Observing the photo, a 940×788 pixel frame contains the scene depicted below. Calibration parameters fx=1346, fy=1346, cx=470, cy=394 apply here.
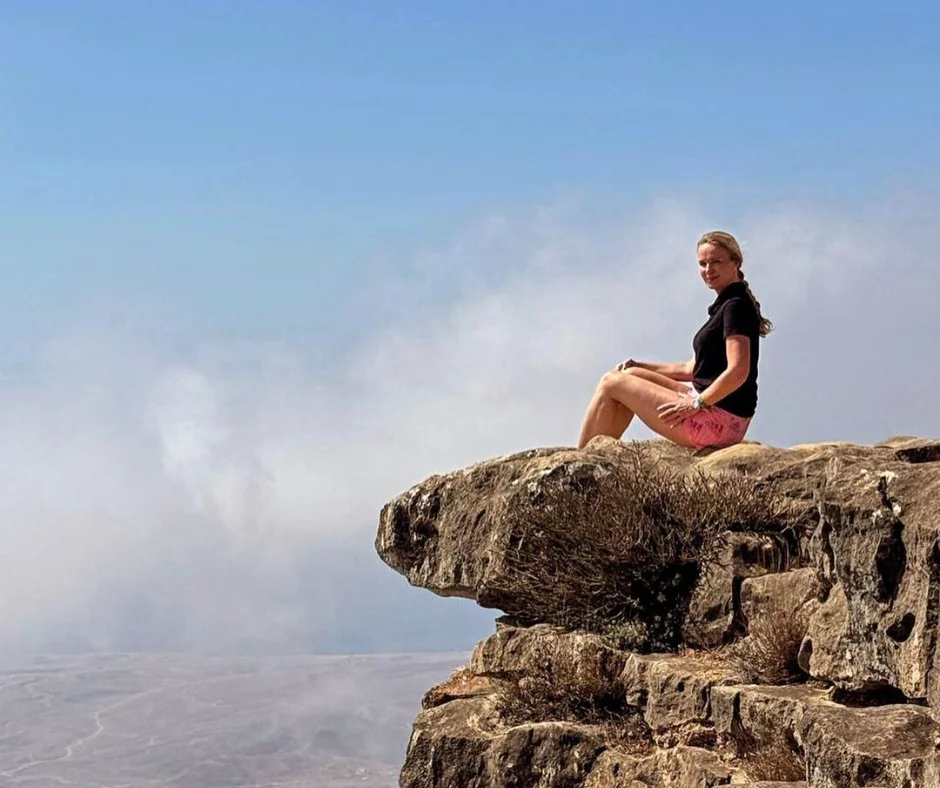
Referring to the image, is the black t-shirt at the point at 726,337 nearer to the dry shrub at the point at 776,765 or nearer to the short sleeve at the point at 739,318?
the short sleeve at the point at 739,318

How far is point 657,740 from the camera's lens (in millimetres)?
9078

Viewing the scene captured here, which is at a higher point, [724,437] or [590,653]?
[724,437]

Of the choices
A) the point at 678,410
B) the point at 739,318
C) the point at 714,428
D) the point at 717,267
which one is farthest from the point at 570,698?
the point at 717,267

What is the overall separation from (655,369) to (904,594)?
618 centimetres

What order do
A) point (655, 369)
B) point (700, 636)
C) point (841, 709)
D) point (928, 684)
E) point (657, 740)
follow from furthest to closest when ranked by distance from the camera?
point (655, 369) → point (700, 636) → point (657, 740) → point (841, 709) → point (928, 684)

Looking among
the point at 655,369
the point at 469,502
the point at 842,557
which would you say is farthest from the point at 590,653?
the point at 655,369

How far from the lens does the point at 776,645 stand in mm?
8789

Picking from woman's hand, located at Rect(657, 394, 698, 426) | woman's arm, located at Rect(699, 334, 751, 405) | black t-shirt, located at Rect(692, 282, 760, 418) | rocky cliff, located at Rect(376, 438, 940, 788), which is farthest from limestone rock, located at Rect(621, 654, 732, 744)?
black t-shirt, located at Rect(692, 282, 760, 418)

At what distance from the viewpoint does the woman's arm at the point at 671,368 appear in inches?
510

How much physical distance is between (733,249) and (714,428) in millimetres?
1636

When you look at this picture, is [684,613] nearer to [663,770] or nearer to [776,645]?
[776,645]

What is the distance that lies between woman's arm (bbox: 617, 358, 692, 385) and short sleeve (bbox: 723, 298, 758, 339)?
946 mm

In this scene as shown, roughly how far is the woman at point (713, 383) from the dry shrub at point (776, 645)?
316cm

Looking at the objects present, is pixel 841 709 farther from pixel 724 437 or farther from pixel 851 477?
pixel 724 437
